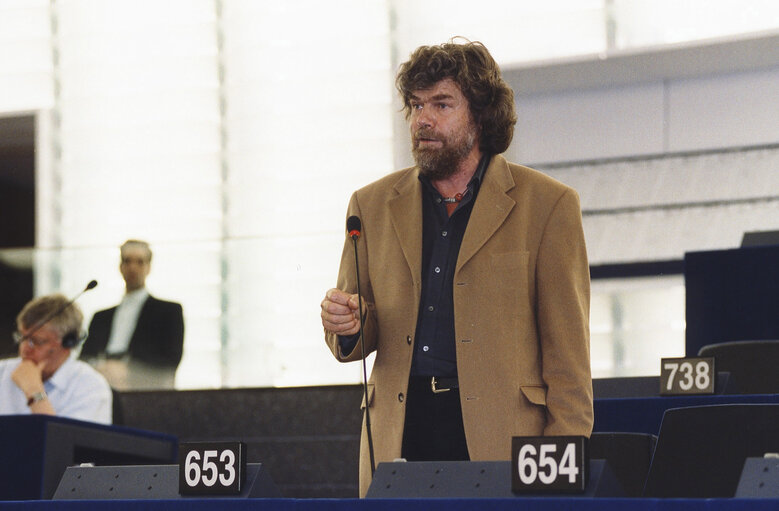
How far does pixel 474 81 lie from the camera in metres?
2.04

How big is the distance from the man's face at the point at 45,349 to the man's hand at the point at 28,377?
0.03m

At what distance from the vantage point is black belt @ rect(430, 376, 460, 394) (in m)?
1.91

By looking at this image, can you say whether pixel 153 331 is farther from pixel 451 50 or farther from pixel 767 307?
pixel 451 50

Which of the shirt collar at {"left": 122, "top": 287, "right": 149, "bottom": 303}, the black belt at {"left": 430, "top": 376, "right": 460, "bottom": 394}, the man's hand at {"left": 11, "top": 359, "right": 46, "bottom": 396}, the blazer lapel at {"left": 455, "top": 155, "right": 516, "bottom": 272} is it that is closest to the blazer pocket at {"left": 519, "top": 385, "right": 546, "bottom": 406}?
the black belt at {"left": 430, "top": 376, "right": 460, "bottom": 394}

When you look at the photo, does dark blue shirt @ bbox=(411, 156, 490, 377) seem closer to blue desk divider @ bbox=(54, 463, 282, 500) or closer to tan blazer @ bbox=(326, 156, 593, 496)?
tan blazer @ bbox=(326, 156, 593, 496)

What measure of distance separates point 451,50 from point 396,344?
1.69 feet

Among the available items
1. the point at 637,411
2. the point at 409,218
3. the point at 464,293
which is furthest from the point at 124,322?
the point at 464,293

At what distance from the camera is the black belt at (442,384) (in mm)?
1913

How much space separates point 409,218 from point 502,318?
0.24 meters

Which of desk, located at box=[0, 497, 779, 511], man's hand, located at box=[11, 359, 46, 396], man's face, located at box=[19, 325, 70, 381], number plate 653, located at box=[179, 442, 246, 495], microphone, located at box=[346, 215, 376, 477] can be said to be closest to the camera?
desk, located at box=[0, 497, 779, 511]

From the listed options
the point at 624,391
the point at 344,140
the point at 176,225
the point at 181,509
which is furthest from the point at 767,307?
the point at 176,225

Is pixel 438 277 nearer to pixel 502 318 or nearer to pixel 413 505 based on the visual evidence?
pixel 502 318

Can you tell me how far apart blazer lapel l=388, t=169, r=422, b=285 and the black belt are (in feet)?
0.54

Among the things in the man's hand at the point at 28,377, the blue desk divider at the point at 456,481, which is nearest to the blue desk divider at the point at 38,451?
the man's hand at the point at 28,377
